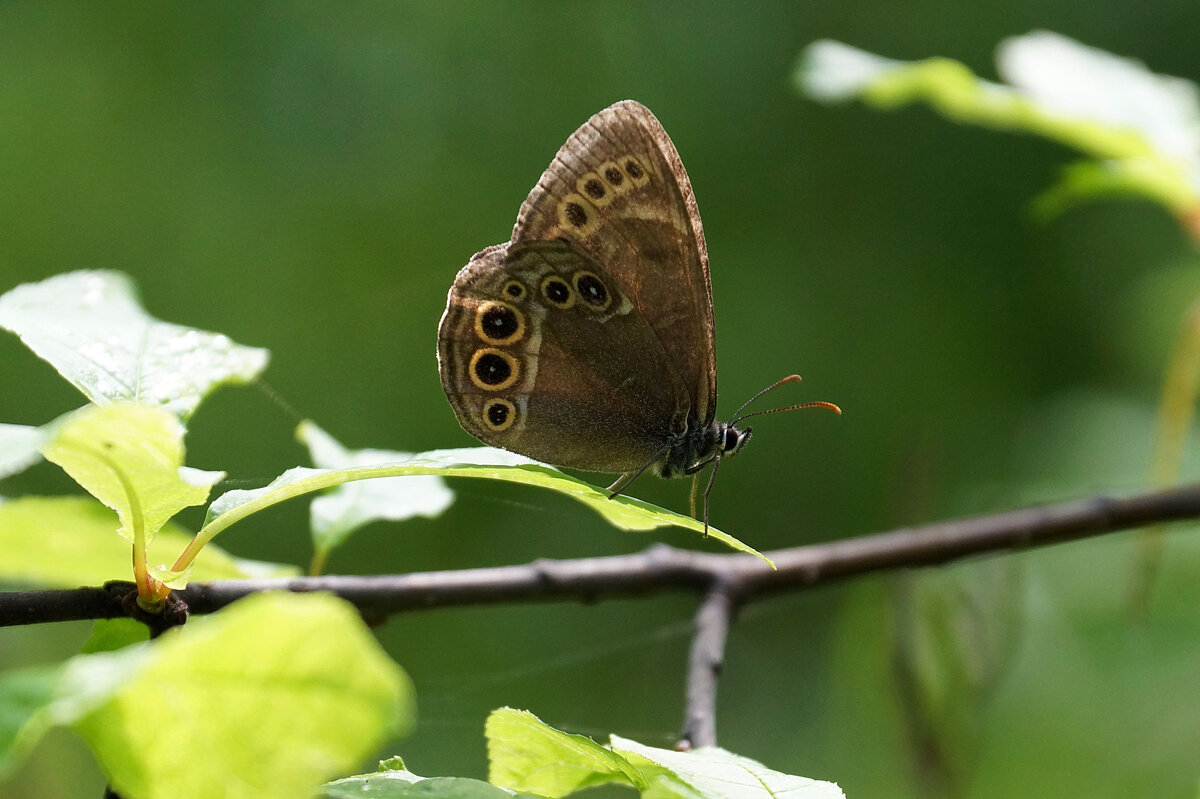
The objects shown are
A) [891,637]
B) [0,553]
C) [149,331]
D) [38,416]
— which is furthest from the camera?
[38,416]

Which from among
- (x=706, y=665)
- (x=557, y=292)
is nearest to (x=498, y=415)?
(x=557, y=292)

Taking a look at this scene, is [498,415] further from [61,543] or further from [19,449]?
[19,449]

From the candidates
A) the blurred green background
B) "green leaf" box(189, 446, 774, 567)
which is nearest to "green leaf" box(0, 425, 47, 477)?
"green leaf" box(189, 446, 774, 567)

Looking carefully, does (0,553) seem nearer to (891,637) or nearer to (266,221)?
(891,637)

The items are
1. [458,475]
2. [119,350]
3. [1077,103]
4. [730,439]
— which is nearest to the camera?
[458,475]

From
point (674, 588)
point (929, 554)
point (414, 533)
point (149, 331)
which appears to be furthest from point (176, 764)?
point (414, 533)

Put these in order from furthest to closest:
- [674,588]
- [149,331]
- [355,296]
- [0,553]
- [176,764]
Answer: [355,296]
[674,588]
[149,331]
[0,553]
[176,764]
